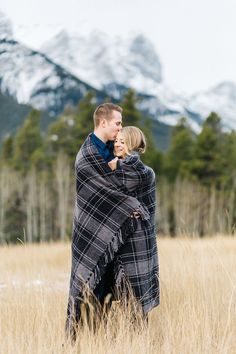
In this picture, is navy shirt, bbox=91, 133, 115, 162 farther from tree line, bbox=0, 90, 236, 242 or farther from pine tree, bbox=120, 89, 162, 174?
pine tree, bbox=120, 89, 162, 174

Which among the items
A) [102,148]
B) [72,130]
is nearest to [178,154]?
[72,130]

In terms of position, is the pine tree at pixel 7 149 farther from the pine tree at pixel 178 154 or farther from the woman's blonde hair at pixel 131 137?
the woman's blonde hair at pixel 131 137

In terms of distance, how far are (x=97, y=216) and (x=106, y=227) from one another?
0.09 meters

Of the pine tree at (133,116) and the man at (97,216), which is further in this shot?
the pine tree at (133,116)

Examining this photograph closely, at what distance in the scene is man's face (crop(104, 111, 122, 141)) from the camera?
4203 mm

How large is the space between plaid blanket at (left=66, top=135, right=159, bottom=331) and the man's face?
147 mm

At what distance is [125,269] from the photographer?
4.17 metres

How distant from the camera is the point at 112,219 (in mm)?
4121

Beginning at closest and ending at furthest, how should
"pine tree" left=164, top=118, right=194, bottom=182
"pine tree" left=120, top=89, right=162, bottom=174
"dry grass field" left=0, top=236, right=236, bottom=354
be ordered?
"dry grass field" left=0, top=236, right=236, bottom=354, "pine tree" left=120, top=89, right=162, bottom=174, "pine tree" left=164, top=118, right=194, bottom=182

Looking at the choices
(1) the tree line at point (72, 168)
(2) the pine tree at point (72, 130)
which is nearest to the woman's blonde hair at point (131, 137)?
(1) the tree line at point (72, 168)

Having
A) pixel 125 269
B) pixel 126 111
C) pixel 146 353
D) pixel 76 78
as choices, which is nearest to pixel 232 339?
pixel 146 353

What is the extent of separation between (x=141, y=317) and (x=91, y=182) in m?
0.94

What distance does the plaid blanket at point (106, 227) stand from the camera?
4.11m

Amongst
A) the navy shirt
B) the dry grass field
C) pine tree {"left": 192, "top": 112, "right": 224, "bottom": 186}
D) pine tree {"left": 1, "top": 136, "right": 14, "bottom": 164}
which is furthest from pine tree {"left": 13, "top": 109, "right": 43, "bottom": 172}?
the navy shirt
